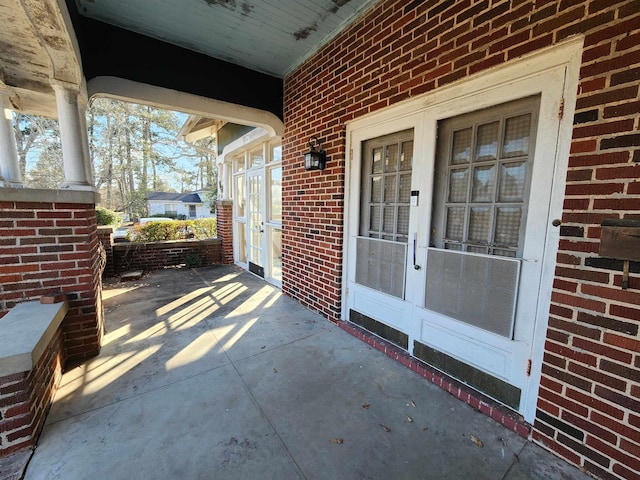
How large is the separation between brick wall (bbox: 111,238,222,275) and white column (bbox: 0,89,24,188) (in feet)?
9.55

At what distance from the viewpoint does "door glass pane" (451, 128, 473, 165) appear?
188cm

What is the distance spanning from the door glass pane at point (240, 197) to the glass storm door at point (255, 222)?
472 millimetres

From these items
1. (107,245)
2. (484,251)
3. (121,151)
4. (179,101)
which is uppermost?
(121,151)

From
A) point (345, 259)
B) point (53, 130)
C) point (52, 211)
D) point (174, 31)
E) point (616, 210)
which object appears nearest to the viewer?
point (616, 210)

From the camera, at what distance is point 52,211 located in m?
2.04

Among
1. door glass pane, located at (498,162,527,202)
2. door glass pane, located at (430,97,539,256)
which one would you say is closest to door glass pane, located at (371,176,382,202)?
door glass pane, located at (430,97,539,256)

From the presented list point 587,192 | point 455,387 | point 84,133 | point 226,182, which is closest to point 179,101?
point 84,133

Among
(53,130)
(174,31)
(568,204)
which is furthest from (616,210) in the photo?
(53,130)

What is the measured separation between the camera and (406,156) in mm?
2283

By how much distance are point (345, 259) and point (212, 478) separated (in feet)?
6.65

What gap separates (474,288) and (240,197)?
4867 millimetres

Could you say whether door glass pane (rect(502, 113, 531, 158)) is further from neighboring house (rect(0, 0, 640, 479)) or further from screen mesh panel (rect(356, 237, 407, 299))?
screen mesh panel (rect(356, 237, 407, 299))

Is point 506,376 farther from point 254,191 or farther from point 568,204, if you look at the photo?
point 254,191

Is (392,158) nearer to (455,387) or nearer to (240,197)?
(455,387)
